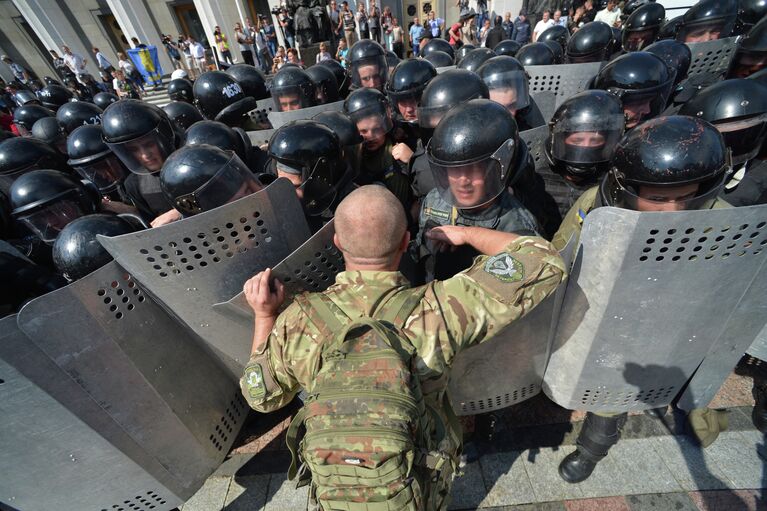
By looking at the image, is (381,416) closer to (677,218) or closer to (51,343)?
(677,218)

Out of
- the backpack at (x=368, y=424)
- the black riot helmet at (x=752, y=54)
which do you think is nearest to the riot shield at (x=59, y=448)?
→ the backpack at (x=368, y=424)

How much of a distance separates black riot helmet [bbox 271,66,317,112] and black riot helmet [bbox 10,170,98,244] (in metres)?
2.53

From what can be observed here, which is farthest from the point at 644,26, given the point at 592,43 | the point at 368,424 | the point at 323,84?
the point at 368,424

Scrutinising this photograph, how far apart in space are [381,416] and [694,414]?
2881mm

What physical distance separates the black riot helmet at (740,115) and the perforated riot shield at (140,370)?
3971 millimetres

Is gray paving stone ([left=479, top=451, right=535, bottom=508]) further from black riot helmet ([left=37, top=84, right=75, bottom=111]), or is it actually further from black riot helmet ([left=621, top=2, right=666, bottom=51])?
black riot helmet ([left=37, top=84, right=75, bottom=111])

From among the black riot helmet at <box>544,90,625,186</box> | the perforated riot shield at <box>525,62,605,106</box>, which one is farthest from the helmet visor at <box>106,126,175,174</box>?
the perforated riot shield at <box>525,62,605,106</box>

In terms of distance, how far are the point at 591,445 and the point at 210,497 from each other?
9.76 ft

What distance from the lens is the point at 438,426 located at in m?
1.54

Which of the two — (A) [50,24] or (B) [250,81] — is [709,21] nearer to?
(B) [250,81]

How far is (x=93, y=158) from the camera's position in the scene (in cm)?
340

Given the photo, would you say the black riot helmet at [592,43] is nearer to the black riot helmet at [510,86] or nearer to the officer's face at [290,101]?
the black riot helmet at [510,86]

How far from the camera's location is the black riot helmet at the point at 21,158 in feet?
11.8

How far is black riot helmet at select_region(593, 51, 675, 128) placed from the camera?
3.18 meters
